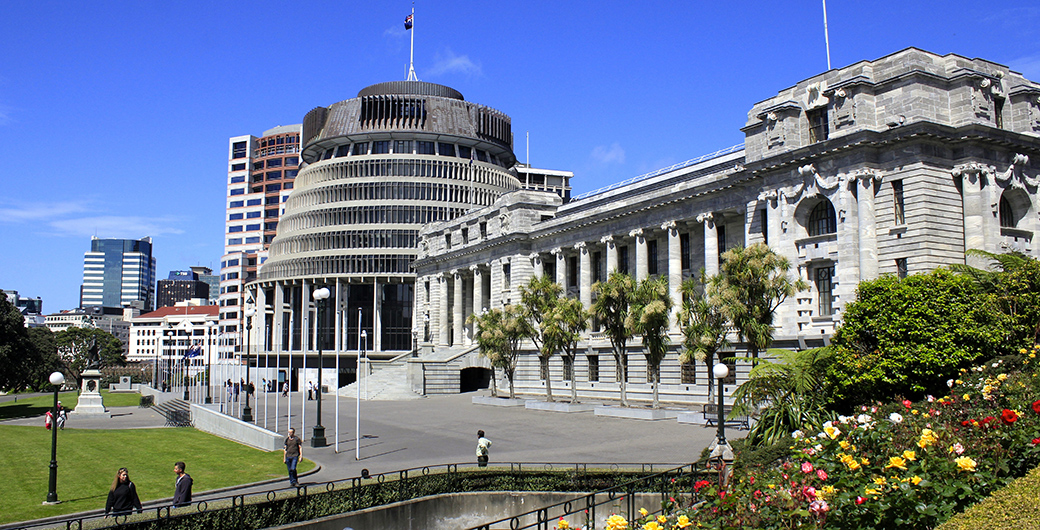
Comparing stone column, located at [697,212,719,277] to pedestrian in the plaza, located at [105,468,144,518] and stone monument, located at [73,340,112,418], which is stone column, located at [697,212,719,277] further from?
stone monument, located at [73,340,112,418]

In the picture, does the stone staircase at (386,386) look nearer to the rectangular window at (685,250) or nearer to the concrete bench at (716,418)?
the rectangular window at (685,250)

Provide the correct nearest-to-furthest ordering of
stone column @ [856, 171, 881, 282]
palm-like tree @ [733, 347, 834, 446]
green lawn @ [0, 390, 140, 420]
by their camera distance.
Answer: palm-like tree @ [733, 347, 834, 446] → stone column @ [856, 171, 881, 282] → green lawn @ [0, 390, 140, 420]

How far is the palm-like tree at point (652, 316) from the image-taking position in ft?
149

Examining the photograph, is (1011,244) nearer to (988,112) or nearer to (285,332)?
(988,112)

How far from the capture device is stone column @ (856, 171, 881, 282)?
137ft

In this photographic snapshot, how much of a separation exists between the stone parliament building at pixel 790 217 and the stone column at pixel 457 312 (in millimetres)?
230

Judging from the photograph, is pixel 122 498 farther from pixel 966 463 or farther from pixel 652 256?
pixel 652 256

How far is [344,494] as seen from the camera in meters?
20.4

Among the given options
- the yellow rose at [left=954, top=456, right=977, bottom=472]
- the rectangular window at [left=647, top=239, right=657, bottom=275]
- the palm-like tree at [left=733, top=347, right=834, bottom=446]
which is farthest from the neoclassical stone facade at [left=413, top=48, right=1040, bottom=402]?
the yellow rose at [left=954, top=456, right=977, bottom=472]

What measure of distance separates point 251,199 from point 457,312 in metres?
101

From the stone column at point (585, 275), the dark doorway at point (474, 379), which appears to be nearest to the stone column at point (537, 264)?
the stone column at point (585, 275)

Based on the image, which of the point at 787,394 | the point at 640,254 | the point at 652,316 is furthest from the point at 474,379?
the point at 787,394

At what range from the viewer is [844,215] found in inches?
1695

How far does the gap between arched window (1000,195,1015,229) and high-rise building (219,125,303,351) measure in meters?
145
